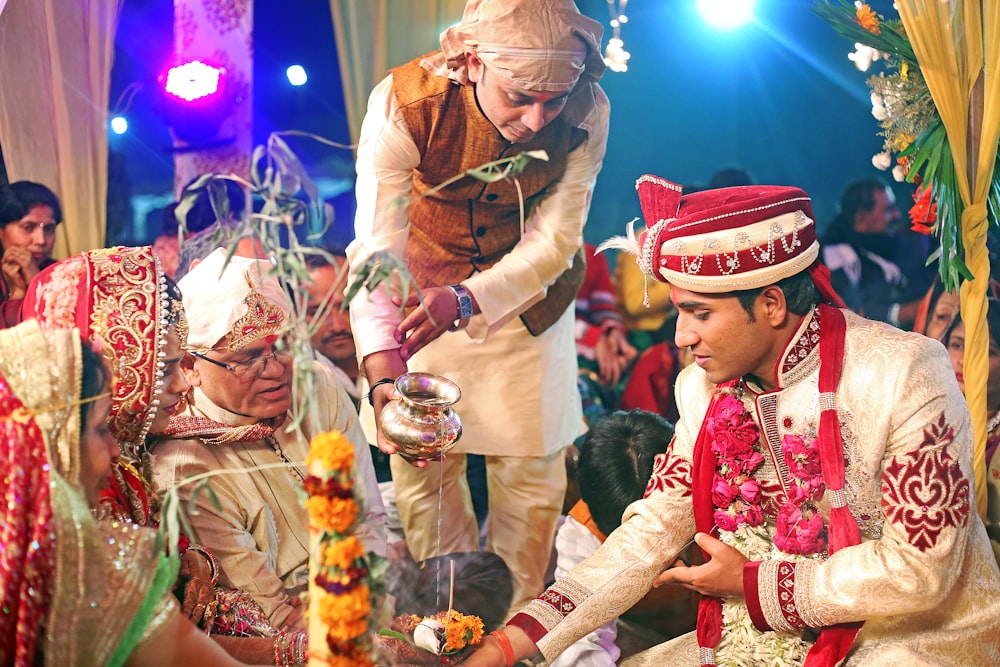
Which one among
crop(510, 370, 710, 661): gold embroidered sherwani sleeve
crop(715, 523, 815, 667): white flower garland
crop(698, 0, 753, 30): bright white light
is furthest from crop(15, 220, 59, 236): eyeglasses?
crop(698, 0, 753, 30): bright white light

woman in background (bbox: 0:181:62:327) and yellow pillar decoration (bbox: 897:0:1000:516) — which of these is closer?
yellow pillar decoration (bbox: 897:0:1000:516)

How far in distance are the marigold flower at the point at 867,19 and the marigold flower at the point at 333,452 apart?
3178 millimetres

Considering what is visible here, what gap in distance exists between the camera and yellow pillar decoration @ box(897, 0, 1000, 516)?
12.7ft

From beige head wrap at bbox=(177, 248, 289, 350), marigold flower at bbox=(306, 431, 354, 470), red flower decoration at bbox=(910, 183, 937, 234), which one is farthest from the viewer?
red flower decoration at bbox=(910, 183, 937, 234)

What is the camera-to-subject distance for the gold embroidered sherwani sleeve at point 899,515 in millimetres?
2703

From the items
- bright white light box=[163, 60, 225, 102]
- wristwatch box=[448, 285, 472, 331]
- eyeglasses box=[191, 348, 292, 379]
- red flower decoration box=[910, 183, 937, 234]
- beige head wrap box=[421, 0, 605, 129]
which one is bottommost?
eyeglasses box=[191, 348, 292, 379]

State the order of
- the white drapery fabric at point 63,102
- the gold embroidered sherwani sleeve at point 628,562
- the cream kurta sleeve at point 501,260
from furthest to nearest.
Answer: the white drapery fabric at point 63,102
the cream kurta sleeve at point 501,260
the gold embroidered sherwani sleeve at point 628,562

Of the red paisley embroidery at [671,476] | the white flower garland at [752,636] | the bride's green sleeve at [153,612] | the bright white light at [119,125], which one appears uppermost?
the bright white light at [119,125]

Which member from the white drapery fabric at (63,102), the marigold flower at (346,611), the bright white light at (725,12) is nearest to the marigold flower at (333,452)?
the marigold flower at (346,611)

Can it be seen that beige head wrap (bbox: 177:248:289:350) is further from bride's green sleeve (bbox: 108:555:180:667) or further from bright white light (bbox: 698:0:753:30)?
bright white light (bbox: 698:0:753:30)

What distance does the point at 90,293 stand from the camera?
9.32 feet

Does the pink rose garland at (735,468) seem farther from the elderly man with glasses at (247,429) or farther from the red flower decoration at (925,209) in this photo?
the red flower decoration at (925,209)

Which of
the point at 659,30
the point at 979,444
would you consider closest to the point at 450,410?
the point at 979,444

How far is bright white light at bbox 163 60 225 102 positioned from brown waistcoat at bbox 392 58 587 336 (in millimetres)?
839
